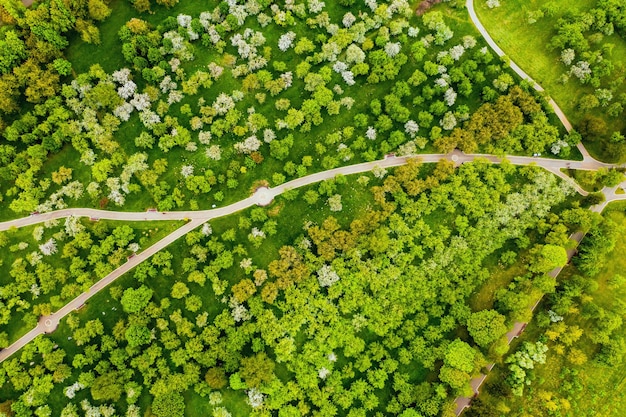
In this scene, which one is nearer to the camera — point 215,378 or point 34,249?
point 215,378

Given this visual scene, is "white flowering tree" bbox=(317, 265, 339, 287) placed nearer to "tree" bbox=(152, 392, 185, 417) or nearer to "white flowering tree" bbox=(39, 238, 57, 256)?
"tree" bbox=(152, 392, 185, 417)

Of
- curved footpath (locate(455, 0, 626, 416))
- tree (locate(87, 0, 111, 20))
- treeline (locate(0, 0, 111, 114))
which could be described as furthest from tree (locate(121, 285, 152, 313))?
curved footpath (locate(455, 0, 626, 416))

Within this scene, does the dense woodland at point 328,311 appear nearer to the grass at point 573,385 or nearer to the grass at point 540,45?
the grass at point 573,385

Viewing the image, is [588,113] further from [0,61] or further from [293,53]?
[0,61]

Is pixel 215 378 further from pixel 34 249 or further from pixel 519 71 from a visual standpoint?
pixel 519 71

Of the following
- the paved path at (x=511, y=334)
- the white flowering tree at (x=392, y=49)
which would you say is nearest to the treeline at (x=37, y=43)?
the white flowering tree at (x=392, y=49)

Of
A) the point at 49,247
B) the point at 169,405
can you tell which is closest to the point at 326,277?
the point at 169,405
